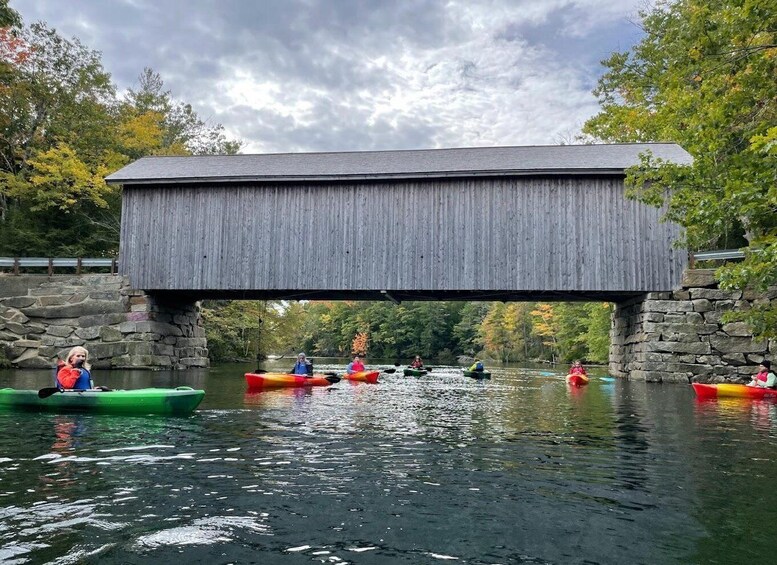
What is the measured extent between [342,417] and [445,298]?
13998mm

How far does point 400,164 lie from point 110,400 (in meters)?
14.8

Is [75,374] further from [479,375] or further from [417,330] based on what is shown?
[417,330]

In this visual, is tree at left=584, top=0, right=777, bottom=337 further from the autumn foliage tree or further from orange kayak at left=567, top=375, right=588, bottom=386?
the autumn foliage tree

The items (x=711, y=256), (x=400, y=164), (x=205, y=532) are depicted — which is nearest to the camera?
(x=205, y=532)

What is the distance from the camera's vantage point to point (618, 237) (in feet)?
69.9

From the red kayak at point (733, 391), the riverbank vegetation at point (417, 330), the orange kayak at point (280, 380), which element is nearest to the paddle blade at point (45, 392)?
the orange kayak at point (280, 380)

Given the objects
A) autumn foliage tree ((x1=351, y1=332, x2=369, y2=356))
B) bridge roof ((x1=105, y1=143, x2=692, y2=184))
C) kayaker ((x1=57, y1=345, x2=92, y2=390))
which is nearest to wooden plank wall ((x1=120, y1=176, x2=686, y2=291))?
bridge roof ((x1=105, y1=143, x2=692, y2=184))

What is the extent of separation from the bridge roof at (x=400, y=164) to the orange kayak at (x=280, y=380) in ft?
24.7

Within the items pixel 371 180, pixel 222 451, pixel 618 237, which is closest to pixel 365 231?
pixel 371 180

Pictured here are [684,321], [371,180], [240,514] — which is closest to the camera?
[240,514]

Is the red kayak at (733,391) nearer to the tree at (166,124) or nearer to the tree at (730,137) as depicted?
the tree at (730,137)

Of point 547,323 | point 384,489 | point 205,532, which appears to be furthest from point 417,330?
point 205,532

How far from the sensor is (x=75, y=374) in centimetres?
1159

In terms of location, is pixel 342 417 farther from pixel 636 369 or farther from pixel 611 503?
pixel 636 369
